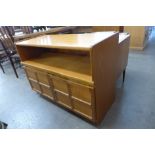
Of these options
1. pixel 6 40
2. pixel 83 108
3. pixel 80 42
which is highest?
pixel 80 42

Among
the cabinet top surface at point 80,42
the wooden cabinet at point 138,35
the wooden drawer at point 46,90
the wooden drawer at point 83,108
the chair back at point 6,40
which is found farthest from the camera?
the wooden cabinet at point 138,35

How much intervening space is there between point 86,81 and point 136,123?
813 millimetres

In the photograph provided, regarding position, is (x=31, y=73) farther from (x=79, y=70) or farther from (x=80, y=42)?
(x=80, y=42)

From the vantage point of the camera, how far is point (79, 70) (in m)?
1.37

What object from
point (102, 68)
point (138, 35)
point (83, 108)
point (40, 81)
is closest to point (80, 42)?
point (102, 68)

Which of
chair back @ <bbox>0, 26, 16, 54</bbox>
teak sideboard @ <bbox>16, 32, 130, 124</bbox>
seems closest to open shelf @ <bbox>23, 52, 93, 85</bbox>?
teak sideboard @ <bbox>16, 32, 130, 124</bbox>

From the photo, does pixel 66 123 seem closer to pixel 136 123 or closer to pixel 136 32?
pixel 136 123

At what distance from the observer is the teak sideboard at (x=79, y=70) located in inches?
44.6

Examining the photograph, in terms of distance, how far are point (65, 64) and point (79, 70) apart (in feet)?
0.85

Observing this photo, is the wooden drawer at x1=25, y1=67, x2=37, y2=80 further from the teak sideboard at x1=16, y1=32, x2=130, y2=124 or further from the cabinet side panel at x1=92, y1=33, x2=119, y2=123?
the cabinet side panel at x1=92, y1=33, x2=119, y2=123

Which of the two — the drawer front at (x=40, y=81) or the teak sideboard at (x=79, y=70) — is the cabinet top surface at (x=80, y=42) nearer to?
the teak sideboard at (x=79, y=70)

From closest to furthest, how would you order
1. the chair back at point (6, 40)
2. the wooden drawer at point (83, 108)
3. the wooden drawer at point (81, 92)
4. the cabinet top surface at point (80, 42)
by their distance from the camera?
1. the cabinet top surface at point (80, 42)
2. the wooden drawer at point (81, 92)
3. the wooden drawer at point (83, 108)
4. the chair back at point (6, 40)

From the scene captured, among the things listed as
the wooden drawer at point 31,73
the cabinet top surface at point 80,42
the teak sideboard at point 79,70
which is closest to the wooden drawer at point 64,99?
the teak sideboard at point 79,70
